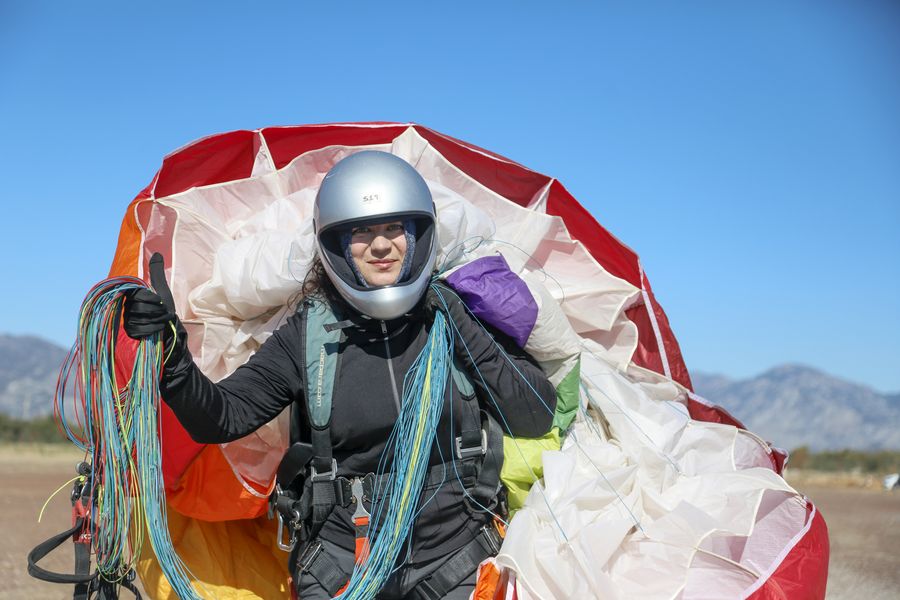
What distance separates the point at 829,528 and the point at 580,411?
19.2ft

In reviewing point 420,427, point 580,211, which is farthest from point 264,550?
point 580,211

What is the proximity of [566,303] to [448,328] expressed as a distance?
797 millimetres

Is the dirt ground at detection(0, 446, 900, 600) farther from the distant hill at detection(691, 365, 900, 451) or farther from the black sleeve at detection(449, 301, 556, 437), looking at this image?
the distant hill at detection(691, 365, 900, 451)

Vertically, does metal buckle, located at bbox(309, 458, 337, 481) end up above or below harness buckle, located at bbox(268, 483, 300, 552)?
above

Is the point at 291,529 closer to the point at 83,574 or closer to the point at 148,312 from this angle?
the point at 83,574


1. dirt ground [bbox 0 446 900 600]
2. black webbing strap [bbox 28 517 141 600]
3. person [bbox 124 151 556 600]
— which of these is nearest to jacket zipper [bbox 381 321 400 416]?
person [bbox 124 151 556 600]

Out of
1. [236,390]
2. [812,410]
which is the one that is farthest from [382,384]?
[812,410]

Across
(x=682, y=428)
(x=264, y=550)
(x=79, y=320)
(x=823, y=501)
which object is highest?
(x=79, y=320)

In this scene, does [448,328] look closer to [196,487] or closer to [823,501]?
[196,487]

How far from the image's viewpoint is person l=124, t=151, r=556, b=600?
256 cm

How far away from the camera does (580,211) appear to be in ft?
11.4

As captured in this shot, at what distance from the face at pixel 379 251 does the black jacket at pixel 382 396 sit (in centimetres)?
16

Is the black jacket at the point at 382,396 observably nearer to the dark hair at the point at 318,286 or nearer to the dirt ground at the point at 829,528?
the dark hair at the point at 318,286

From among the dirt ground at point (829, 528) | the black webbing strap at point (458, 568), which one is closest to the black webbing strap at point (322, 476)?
the black webbing strap at point (458, 568)
